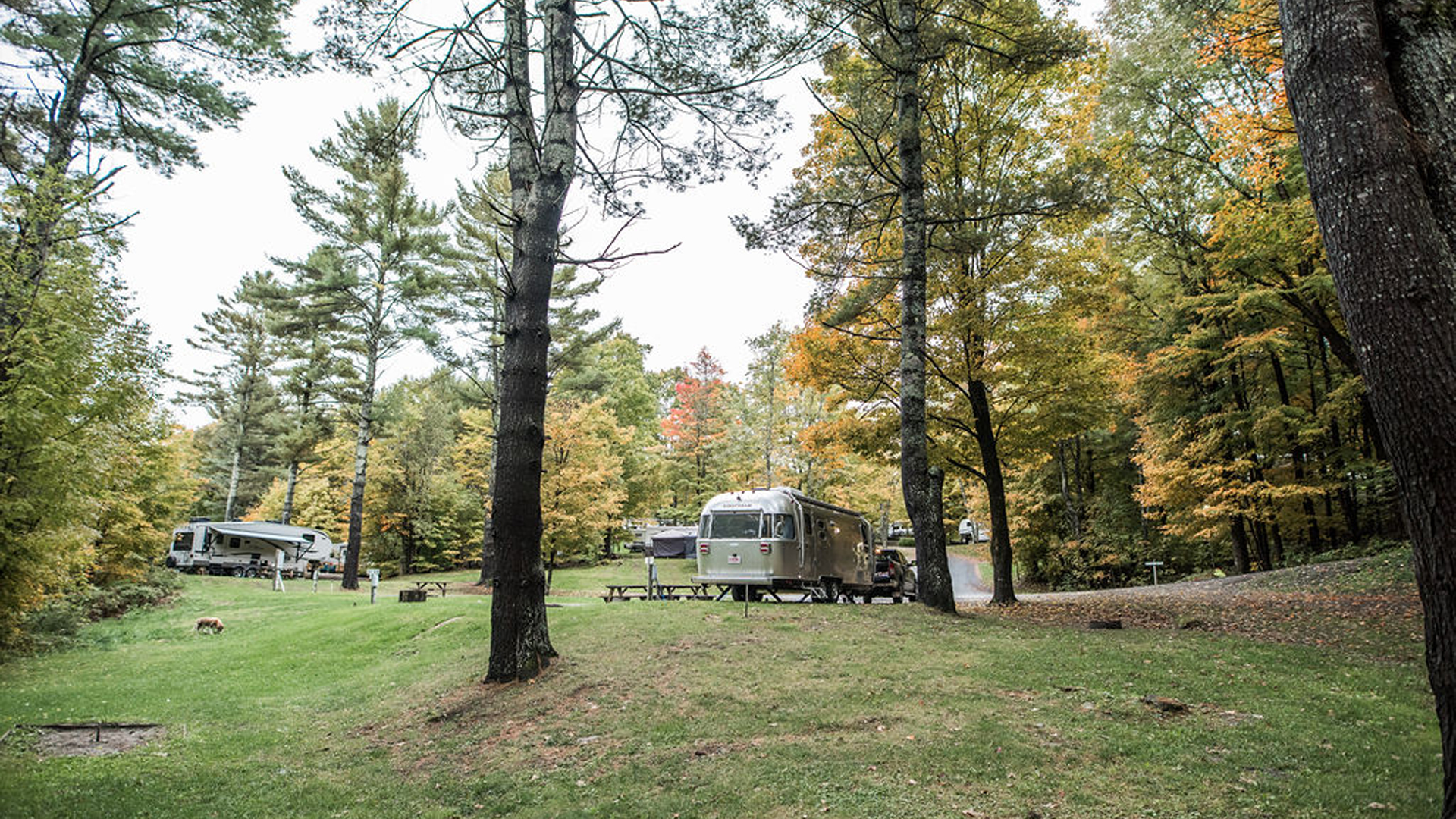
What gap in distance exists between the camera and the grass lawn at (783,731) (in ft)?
11.7

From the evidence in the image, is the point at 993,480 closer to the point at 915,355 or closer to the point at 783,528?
the point at 915,355

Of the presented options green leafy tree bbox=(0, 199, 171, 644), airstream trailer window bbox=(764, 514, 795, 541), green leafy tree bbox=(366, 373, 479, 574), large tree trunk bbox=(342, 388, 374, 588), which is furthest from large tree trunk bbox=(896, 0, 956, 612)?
green leafy tree bbox=(366, 373, 479, 574)

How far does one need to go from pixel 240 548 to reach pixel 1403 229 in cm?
3619

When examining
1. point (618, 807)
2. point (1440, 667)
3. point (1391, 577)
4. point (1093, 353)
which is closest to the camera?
point (1440, 667)

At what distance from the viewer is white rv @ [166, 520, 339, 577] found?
28.7m

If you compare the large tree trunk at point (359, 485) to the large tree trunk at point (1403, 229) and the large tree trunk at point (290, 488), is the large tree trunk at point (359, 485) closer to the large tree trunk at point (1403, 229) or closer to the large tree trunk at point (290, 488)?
the large tree trunk at point (290, 488)

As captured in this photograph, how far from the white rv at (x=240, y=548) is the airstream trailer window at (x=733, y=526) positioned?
23.3 meters

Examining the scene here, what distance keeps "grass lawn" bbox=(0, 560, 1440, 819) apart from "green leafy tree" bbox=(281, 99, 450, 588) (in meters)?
14.4

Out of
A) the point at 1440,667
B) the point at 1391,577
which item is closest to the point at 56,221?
the point at 1440,667

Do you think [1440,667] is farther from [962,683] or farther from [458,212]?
[458,212]

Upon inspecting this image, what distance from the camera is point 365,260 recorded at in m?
22.4

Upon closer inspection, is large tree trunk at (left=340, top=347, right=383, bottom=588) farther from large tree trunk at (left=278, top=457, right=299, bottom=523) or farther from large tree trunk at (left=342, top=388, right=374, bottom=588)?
large tree trunk at (left=278, top=457, right=299, bottom=523)

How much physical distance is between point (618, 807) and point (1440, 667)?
3.68 metres

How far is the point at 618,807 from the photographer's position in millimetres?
3771
